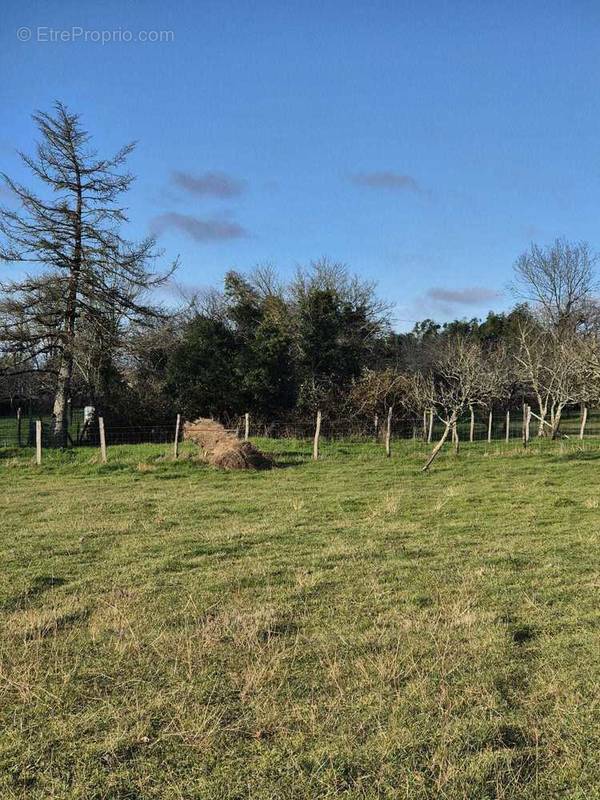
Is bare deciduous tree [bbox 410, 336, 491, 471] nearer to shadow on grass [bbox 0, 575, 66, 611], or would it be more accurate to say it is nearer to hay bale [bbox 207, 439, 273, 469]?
hay bale [bbox 207, 439, 273, 469]

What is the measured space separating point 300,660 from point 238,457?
12.2 meters

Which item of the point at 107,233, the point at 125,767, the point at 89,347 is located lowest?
the point at 125,767

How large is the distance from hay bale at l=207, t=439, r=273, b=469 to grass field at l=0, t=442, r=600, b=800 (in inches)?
280

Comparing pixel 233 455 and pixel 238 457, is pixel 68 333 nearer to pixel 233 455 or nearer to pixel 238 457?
pixel 233 455

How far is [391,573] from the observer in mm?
5832

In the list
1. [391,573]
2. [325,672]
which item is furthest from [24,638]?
[391,573]

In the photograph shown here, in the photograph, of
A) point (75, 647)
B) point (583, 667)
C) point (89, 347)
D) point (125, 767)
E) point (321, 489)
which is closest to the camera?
point (125, 767)

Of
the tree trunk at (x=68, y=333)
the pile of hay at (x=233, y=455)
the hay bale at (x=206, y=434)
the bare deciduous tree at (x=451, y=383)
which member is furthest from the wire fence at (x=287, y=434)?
the pile of hay at (x=233, y=455)

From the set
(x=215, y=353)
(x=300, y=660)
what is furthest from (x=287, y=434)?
(x=300, y=660)

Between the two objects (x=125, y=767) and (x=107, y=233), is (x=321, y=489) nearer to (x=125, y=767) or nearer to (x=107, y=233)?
(x=125, y=767)

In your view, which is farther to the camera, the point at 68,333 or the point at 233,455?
the point at 68,333

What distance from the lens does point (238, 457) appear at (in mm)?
15844

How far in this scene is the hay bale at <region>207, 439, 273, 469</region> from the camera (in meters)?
15.8

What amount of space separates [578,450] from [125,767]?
64.6ft
